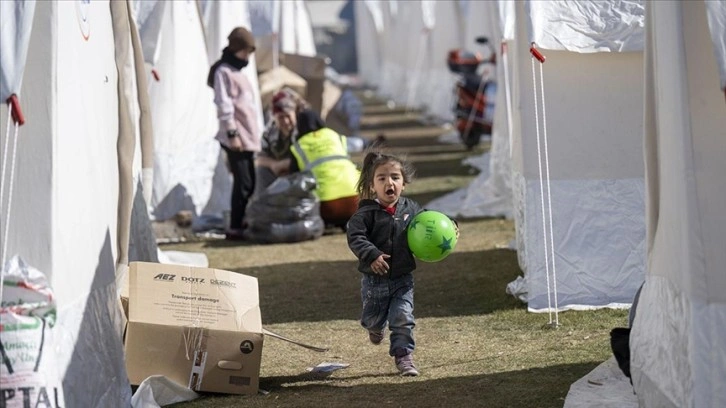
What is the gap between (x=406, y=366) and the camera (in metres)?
6.66

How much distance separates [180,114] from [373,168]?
253 inches

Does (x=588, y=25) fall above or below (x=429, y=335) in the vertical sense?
above

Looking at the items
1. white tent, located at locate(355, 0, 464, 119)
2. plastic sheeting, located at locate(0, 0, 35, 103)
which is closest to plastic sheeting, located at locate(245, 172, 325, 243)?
plastic sheeting, located at locate(0, 0, 35, 103)

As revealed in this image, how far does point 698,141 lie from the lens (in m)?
5.20

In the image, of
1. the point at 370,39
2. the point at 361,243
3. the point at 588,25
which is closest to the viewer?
the point at 361,243

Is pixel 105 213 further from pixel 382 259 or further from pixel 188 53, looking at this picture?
pixel 188 53

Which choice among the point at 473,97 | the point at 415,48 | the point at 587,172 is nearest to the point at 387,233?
the point at 587,172

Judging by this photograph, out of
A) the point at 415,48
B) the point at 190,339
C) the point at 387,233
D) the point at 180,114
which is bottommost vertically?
the point at 190,339

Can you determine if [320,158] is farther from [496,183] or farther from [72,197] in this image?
[72,197]

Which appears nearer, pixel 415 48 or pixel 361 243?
pixel 361 243

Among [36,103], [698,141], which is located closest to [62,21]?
[36,103]

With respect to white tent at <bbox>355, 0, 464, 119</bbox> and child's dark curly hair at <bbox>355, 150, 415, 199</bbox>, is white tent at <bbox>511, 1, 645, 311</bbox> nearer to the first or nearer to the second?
child's dark curly hair at <bbox>355, 150, 415, 199</bbox>

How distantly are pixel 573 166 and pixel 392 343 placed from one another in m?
2.35

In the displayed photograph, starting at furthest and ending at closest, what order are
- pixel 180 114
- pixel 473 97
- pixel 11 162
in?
1. pixel 473 97
2. pixel 180 114
3. pixel 11 162
